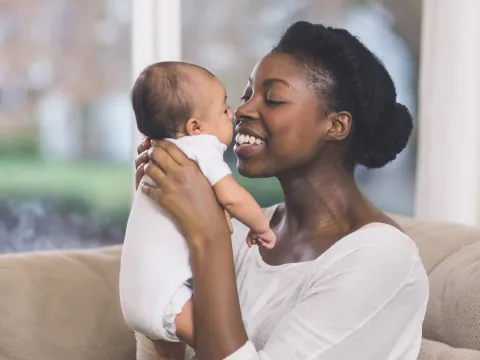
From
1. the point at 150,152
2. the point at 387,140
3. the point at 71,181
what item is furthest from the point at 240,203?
the point at 71,181

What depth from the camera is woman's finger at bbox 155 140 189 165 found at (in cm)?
129

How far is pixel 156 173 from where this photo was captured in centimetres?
131

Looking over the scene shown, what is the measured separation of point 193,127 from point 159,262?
0.79 ft

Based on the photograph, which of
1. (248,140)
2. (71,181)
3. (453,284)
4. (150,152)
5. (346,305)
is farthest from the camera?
(71,181)

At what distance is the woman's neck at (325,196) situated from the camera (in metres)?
1.47

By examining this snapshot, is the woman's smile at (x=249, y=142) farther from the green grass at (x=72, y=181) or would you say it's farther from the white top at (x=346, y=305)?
the green grass at (x=72, y=181)

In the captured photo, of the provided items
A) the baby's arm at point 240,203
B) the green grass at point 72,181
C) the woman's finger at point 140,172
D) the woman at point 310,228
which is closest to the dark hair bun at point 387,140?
the woman at point 310,228

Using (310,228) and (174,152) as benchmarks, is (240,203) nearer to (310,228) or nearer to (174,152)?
(174,152)

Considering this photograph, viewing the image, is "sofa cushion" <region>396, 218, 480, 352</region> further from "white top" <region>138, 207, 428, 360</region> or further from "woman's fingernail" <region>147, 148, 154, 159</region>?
"woman's fingernail" <region>147, 148, 154, 159</region>

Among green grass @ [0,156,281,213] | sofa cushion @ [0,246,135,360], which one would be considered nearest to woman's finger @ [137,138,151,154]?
sofa cushion @ [0,246,135,360]

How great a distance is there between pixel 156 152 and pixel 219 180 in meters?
0.12

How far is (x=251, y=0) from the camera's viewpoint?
297cm

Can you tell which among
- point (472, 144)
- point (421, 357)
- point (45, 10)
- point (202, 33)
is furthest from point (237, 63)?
point (421, 357)

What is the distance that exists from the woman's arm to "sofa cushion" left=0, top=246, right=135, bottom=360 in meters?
0.69
